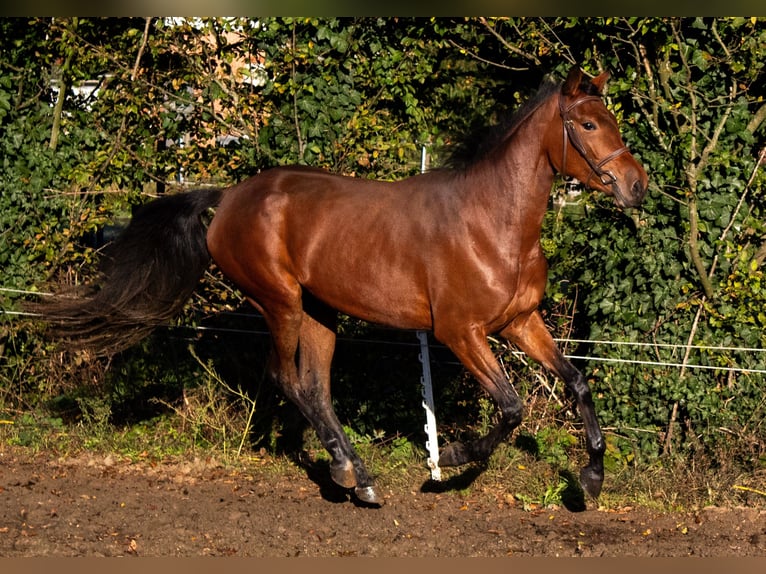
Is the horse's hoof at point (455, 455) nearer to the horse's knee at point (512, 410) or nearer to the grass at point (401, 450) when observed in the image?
the horse's knee at point (512, 410)

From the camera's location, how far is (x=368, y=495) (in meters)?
6.80

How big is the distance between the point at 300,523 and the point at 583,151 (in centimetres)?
282

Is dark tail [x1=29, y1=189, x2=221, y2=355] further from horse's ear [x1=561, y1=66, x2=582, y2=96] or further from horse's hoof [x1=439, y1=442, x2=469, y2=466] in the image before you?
horse's ear [x1=561, y1=66, x2=582, y2=96]

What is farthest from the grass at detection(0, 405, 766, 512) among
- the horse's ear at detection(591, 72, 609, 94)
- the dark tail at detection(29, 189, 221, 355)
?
the horse's ear at detection(591, 72, 609, 94)

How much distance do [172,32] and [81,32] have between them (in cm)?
80

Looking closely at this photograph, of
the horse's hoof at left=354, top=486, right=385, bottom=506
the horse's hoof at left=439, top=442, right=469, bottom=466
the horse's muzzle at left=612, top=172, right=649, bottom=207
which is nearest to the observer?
the horse's muzzle at left=612, top=172, right=649, bottom=207

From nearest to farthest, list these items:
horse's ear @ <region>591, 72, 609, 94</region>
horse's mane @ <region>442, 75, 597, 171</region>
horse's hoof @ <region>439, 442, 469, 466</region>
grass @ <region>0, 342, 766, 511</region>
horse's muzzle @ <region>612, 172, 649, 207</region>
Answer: horse's muzzle @ <region>612, 172, 649, 207</region>
horse's ear @ <region>591, 72, 609, 94</region>
horse's mane @ <region>442, 75, 597, 171</region>
horse's hoof @ <region>439, 442, 469, 466</region>
grass @ <region>0, 342, 766, 511</region>

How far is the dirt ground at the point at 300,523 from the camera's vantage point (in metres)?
5.98

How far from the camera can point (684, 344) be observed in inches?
289

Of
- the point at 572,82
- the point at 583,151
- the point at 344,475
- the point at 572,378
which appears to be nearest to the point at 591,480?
the point at 572,378

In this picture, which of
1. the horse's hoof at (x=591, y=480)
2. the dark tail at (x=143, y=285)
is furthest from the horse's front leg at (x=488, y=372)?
the dark tail at (x=143, y=285)

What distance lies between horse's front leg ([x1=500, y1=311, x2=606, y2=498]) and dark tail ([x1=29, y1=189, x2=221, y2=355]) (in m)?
2.38

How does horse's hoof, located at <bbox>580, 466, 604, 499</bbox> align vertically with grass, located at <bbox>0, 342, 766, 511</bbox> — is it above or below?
above

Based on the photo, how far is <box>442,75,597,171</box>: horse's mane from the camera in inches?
242
